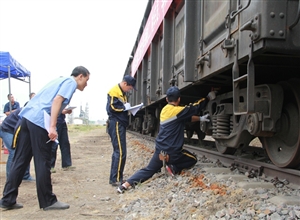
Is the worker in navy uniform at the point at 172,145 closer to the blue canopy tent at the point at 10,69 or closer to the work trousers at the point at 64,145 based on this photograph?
the work trousers at the point at 64,145

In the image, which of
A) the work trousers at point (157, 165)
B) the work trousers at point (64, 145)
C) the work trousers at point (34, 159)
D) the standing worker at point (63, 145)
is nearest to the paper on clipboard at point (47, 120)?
the work trousers at point (34, 159)

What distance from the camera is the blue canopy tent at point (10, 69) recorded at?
9.62 metres

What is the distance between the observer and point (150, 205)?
139 inches

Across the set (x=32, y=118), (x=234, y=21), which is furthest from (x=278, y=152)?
(x=32, y=118)

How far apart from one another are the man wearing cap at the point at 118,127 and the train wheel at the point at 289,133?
2142mm

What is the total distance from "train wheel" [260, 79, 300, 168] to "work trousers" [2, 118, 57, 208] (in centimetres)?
267

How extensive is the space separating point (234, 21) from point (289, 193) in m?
1.75

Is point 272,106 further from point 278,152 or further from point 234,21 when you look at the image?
point 234,21

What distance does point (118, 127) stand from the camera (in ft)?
16.5

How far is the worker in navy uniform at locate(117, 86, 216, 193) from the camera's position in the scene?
15.2 feet

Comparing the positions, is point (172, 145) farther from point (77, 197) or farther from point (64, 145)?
point (64, 145)

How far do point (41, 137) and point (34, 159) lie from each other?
0.87 ft

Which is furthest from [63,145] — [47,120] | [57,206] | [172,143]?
[47,120]

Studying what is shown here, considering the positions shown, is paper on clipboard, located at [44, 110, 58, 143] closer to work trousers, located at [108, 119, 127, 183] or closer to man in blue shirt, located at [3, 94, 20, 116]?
work trousers, located at [108, 119, 127, 183]
